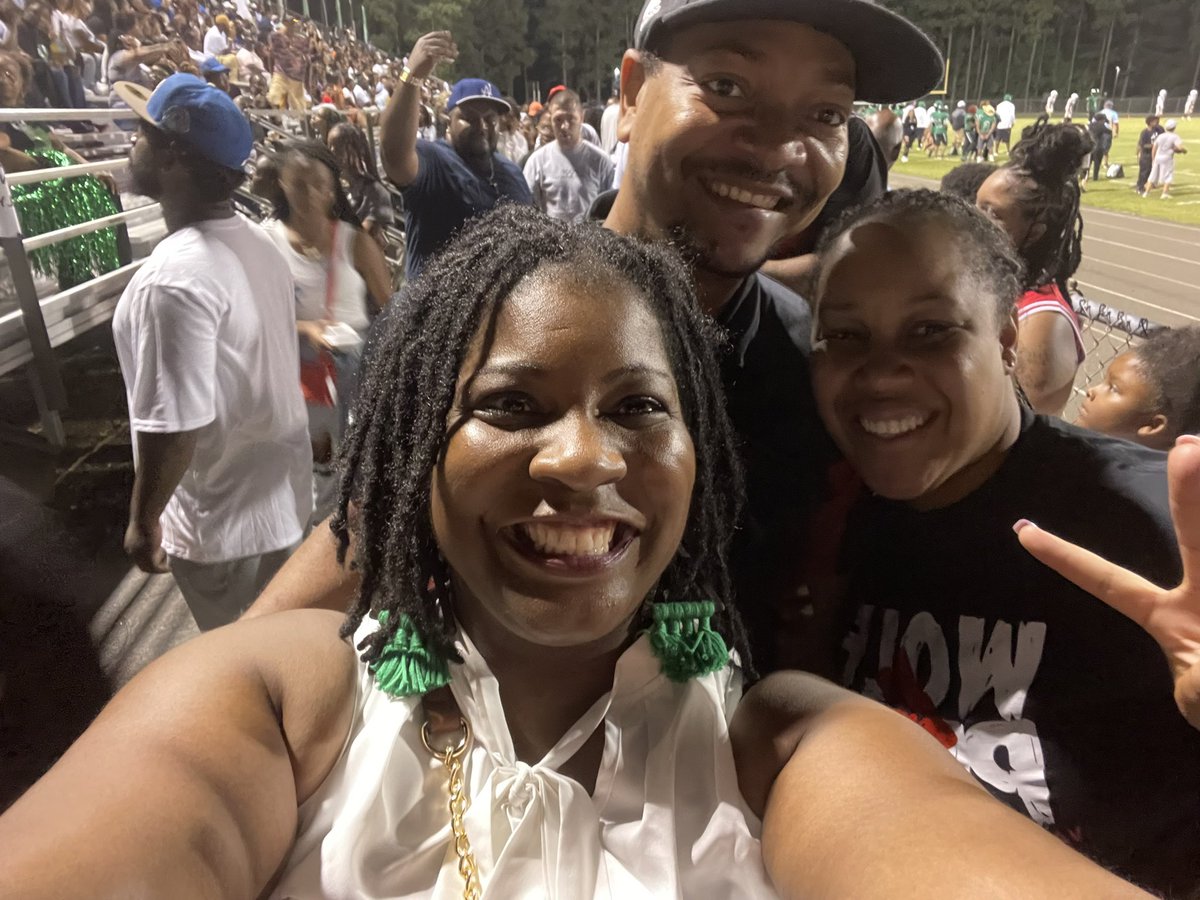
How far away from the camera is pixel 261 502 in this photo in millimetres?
1051

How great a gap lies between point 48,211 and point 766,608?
38.3 inches

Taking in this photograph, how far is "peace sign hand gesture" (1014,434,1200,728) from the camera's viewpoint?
61cm

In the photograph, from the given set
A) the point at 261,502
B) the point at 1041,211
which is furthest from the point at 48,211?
the point at 1041,211

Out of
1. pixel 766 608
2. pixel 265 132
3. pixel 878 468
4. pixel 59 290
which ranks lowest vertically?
pixel 766 608

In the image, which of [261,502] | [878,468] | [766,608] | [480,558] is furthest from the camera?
[261,502]

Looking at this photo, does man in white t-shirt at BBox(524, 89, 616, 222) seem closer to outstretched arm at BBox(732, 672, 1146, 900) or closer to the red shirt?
the red shirt

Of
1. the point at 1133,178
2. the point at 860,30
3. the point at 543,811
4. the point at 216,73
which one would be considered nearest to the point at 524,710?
the point at 543,811

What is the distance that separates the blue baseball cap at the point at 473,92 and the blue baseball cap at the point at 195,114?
0.97 ft

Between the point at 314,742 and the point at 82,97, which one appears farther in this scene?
the point at 82,97

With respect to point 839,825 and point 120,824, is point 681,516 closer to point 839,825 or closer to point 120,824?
point 839,825

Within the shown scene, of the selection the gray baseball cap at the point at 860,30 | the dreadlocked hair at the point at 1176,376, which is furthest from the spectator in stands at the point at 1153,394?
the gray baseball cap at the point at 860,30

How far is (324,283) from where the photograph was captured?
42.7 inches

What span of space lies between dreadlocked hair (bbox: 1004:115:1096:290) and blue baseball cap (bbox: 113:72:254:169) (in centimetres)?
99

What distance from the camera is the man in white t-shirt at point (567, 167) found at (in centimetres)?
111
